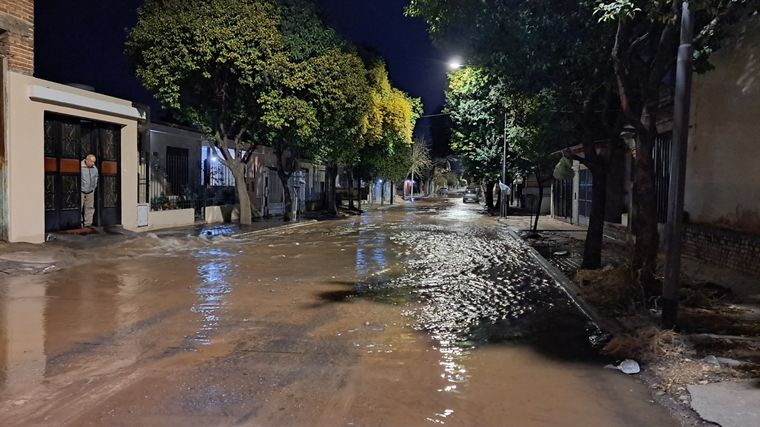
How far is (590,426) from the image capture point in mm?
4535

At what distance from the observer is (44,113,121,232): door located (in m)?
15.1

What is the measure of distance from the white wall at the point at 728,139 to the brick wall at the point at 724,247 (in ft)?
1.06

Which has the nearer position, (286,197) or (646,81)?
(646,81)

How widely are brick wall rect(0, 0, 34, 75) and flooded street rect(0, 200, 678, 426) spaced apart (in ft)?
18.0

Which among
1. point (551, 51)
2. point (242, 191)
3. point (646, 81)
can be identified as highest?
point (551, 51)

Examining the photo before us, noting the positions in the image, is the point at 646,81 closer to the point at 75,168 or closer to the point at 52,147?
the point at 52,147

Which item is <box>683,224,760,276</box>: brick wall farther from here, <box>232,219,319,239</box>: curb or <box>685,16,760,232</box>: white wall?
<box>232,219,319,239</box>: curb

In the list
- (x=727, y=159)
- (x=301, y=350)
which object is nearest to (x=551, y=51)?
(x=727, y=159)

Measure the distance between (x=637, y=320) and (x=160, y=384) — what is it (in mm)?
5843

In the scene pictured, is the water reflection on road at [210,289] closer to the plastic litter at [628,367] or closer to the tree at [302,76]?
the plastic litter at [628,367]

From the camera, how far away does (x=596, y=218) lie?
39.3 ft

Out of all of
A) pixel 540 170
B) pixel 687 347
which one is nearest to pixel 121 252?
pixel 687 347

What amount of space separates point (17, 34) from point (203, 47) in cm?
557

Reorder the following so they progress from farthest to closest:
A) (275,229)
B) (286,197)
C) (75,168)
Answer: (286,197) → (275,229) → (75,168)
